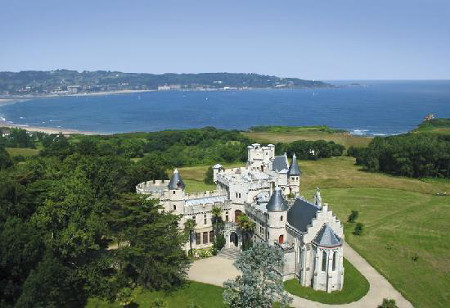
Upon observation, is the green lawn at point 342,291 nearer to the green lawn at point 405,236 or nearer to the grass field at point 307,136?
the green lawn at point 405,236

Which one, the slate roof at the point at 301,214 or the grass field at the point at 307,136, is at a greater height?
the slate roof at the point at 301,214

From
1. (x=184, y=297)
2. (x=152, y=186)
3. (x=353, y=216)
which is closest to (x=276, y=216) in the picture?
(x=184, y=297)

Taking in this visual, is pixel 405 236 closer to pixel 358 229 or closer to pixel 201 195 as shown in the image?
pixel 358 229

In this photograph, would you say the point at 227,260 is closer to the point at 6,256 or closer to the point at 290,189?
the point at 290,189

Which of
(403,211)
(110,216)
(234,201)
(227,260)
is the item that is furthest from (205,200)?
(403,211)

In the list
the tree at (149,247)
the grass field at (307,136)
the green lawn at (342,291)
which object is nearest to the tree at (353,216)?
the green lawn at (342,291)

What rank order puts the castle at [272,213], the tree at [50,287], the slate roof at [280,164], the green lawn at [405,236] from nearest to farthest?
the tree at [50,287]
the castle at [272,213]
the green lawn at [405,236]
the slate roof at [280,164]
